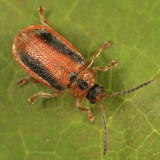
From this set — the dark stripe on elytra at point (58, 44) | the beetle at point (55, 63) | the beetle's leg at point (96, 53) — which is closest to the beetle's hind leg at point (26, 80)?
the beetle at point (55, 63)

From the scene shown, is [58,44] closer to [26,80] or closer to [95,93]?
[26,80]

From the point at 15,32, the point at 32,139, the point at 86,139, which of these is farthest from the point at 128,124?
the point at 15,32

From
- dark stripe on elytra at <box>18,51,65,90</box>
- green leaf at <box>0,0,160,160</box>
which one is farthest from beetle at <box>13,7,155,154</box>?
green leaf at <box>0,0,160,160</box>

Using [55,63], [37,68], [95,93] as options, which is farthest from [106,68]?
[37,68]

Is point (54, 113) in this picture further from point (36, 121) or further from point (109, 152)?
point (109, 152)

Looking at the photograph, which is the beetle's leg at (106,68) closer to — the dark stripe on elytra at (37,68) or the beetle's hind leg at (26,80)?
the dark stripe on elytra at (37,68)

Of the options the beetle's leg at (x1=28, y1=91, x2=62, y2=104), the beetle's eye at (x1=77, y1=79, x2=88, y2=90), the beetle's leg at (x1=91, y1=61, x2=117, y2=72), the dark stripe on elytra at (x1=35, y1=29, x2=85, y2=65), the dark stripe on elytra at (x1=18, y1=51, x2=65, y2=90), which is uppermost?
the beetle's leg at (x1=91, y1=61, x2=117, y2=72)

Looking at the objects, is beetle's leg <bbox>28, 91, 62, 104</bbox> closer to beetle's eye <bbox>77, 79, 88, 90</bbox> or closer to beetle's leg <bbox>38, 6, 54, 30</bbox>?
beetle's eye <bbox>77, 79, 88, 90</bbox>
